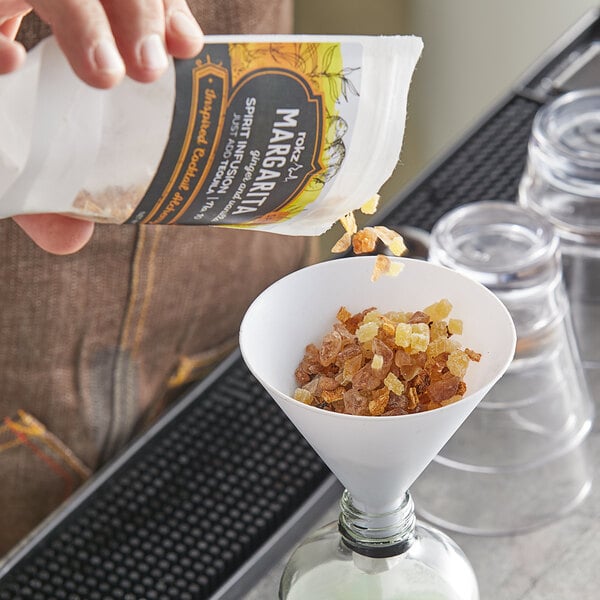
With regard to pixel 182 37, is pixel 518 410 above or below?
below

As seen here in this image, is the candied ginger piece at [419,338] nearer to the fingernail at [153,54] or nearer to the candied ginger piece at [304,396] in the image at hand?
the candied ginger piece at [304,396]

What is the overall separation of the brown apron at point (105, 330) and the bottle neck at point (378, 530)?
500mm

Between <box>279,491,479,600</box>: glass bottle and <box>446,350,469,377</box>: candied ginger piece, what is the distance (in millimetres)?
92

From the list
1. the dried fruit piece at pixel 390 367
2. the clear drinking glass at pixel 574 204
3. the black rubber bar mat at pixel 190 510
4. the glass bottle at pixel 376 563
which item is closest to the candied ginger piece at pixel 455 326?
the dried fruit piece at pixel 390 367

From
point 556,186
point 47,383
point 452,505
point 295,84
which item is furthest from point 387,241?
point 47,383

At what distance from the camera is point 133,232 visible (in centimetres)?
108

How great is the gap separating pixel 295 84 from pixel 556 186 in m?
0.52

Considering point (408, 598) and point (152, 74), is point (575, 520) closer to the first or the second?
point (408, 598)

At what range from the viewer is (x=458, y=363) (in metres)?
0.60

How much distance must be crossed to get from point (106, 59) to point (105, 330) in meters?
0.62

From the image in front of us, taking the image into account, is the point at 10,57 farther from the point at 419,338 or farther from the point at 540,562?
the point at 540,562

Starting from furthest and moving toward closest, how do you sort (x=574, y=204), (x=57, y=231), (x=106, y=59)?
(x=574, y=204) → (x=57, y=231) → (x=106, y=59)

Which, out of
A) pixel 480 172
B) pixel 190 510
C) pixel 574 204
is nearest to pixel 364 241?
pixel 190 510

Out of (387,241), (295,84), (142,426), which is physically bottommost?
(142,426)
